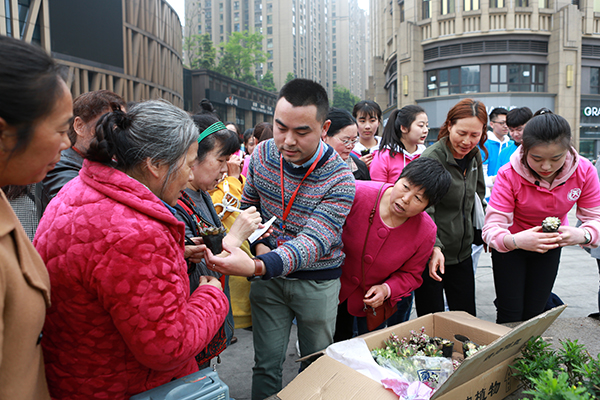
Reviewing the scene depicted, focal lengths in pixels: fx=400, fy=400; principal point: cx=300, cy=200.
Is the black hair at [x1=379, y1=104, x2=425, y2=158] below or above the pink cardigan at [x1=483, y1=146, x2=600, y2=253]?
above

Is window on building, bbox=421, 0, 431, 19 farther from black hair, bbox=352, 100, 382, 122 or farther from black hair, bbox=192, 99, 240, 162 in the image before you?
black hair, bbox=192, 99, 240, 162

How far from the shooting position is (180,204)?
1.83m

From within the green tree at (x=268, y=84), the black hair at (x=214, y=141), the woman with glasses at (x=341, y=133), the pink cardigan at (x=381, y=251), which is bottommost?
the pink cardigan at (x=381, y=251)

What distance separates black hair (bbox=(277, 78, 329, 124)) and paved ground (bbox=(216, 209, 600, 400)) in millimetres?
1692

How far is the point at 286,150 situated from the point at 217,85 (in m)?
34.0

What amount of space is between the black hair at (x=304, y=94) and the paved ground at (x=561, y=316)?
1.69 meters

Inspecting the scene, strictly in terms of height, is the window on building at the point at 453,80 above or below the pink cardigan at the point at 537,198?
above

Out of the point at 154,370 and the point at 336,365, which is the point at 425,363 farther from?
the point at 154,370

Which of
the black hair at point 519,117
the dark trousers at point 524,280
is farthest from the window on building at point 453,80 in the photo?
the dark trousers at point 524,280

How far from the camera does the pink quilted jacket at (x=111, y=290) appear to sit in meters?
1.08

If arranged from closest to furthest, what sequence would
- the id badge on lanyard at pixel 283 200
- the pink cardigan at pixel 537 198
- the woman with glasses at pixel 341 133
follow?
the id badge on lanyard at pixel 283 200 → the pink cardigan at pixel 537 198 → the woman with glasses at pixel 341 133

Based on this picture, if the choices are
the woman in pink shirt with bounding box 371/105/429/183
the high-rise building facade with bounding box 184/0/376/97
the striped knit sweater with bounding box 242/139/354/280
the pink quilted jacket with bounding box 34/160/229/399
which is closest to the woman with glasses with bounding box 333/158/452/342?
the striped knit sweater with bounding box 242/139/354/280

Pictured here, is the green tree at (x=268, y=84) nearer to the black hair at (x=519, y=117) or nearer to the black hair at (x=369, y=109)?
the black hair at (x=519, y=117)

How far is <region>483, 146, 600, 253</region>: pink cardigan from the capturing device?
2.44 meters
